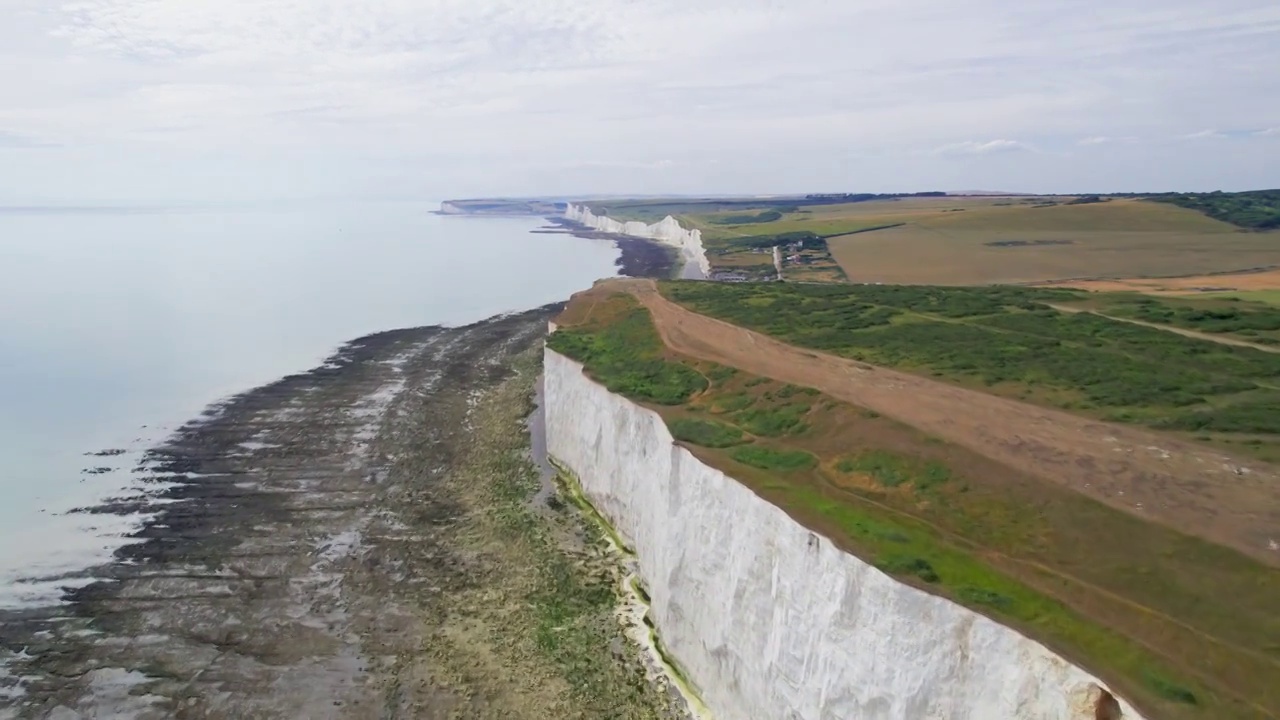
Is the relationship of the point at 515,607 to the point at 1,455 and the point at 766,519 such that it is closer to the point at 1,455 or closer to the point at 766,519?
the point at 766,519

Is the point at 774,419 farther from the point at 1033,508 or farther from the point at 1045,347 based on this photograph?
the point at 1045,347

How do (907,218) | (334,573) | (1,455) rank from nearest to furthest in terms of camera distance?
(334,573), (1,455), (907,218)

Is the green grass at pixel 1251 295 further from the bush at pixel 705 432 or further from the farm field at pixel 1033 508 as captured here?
the bush at pixel 705 432

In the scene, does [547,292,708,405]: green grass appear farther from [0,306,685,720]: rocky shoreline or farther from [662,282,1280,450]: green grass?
[0,306,685,720]: rocky shoreline

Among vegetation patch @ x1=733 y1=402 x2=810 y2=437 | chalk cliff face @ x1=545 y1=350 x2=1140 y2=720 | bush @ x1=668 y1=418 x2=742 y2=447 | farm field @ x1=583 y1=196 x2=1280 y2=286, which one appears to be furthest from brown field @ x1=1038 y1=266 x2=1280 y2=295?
chalk cliff face @ x1=545 y1=350 x2=1140 y2=720

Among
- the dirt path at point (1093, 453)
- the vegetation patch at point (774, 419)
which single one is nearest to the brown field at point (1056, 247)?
the dirt path at point (1093, 453)

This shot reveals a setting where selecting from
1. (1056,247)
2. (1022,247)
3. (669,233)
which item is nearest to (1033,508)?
(1056,247)

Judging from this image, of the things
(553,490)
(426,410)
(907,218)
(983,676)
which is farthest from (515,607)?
(907,218)
